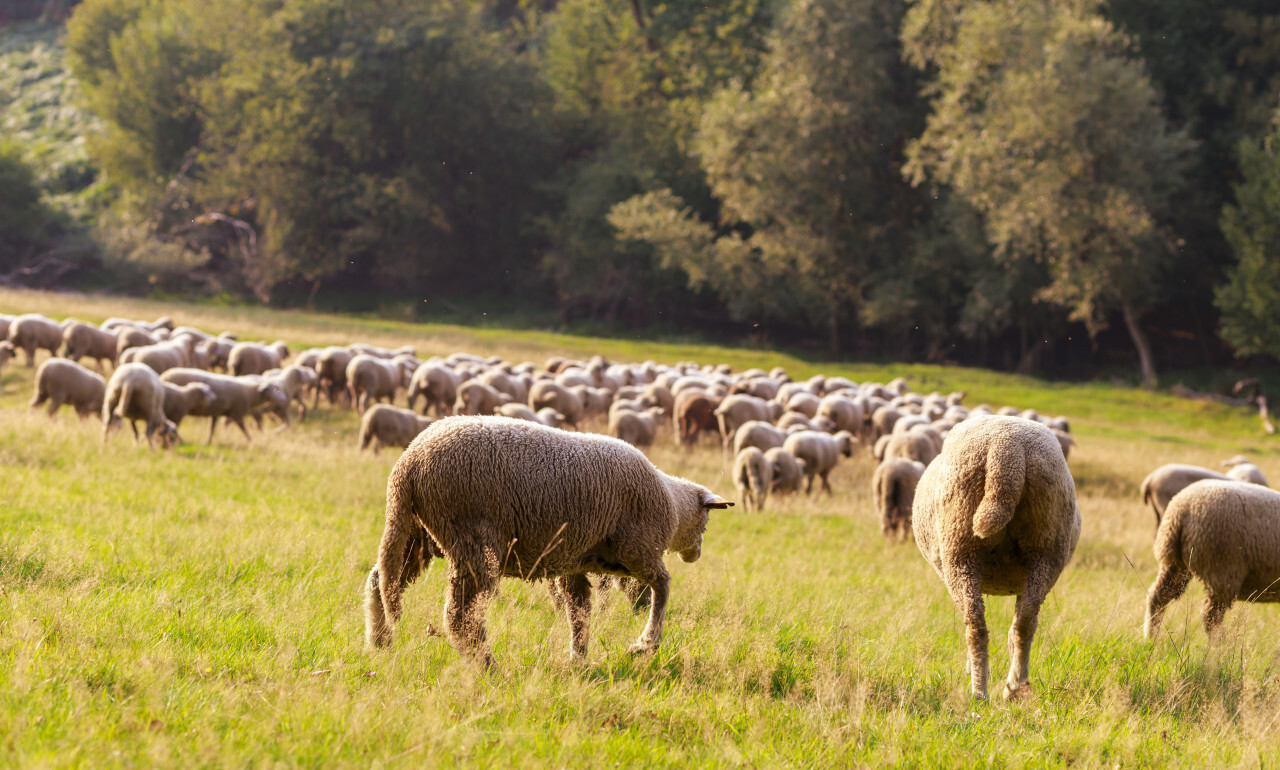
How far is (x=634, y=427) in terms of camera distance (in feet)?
53.9

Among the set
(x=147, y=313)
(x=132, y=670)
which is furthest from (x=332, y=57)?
(x=132, y=670)

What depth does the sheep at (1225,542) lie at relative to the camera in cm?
718

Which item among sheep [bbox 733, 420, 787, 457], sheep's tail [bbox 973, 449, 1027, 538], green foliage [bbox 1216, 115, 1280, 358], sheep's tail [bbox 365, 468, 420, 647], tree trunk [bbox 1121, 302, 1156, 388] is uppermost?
green foliage [bbox 1216, 115, 1280, 358]

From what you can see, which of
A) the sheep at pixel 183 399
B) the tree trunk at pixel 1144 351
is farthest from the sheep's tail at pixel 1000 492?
the tree trunk at pixel 1144 351

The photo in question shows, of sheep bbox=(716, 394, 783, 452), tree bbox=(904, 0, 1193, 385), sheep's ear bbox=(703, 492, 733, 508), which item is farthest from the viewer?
tree bbox=(904, 0, 1193, 385)

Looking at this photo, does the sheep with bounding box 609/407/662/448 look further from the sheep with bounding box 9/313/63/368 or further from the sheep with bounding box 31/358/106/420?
the sheep with bounding box 9/313/63/368

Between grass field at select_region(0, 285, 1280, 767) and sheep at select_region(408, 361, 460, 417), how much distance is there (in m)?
7.36

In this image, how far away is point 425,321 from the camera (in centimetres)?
4584

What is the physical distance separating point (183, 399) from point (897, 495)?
984cm

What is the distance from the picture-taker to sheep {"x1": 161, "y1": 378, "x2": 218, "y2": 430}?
13711 millimetres

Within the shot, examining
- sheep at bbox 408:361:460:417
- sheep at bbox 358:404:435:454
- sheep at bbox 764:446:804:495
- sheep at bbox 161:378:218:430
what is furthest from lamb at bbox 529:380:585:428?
sheep at bbox 161:378:218:430

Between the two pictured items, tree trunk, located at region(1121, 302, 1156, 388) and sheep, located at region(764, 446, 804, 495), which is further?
tree trunk, located at region(1121, 302, 1156, 388)

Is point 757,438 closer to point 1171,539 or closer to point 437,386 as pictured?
point 437,386

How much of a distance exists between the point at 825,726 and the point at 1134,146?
30.3 meters
